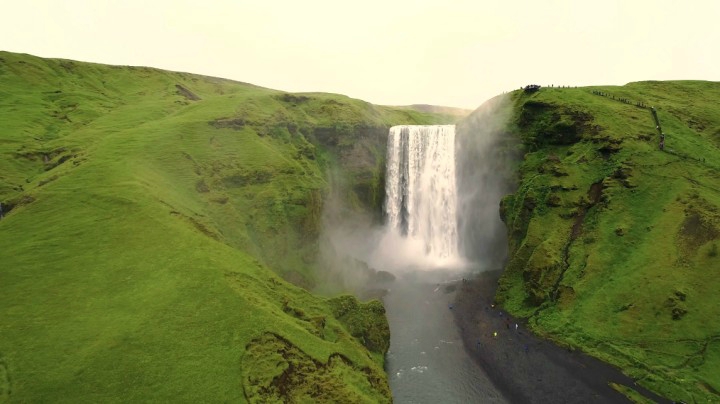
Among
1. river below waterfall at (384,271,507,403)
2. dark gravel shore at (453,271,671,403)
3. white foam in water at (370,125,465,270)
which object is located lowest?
river below waterfall at (384,271,507,403)

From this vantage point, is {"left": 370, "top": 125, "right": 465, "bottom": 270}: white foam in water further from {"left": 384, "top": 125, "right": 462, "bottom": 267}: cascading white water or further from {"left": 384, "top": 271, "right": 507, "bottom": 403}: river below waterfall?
{"left": 384, "top": 271, "right": 507, "bottom": 403}: river below waterfall

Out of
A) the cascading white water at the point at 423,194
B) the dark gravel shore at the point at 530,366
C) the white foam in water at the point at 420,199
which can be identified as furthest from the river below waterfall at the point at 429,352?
the cascading white water at the point at 423,194

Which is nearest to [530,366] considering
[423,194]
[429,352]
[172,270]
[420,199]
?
[429,352]

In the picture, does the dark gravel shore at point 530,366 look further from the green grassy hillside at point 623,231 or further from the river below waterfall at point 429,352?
the green grassy hillside at point 623,231

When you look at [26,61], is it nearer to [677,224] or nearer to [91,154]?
[91,154]

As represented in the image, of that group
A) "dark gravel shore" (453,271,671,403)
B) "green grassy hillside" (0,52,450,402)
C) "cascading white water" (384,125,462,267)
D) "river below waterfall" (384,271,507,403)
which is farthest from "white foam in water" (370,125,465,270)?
"dark gravel shore" (453,271,671,403)

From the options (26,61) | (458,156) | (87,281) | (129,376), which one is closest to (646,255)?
(458,156)
